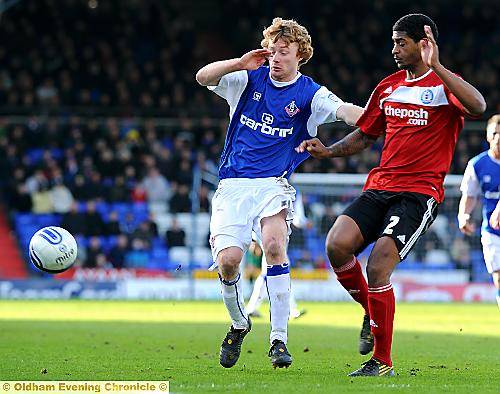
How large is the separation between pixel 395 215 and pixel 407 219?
10 cm

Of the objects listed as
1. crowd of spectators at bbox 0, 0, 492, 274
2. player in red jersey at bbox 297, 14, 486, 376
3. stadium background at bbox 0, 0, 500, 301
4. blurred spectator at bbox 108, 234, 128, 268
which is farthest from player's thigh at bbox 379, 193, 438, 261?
blurred spectator at bbox 108, 234, 128, 268

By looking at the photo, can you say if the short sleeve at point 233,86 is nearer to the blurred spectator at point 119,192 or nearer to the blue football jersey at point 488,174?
the blue football jersey at point 488,174

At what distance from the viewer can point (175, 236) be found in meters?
24.0

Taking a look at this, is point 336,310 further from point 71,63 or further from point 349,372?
point 71,63

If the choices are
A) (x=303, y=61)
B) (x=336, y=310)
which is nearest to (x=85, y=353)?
(x=303, y=61)

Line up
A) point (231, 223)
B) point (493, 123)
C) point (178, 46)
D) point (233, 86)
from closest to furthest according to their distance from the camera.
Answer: point (231, 223), point (233, 86), point (493, 123), point (178, 46)

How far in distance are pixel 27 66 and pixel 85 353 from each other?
19881 mm

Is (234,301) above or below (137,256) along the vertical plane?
above

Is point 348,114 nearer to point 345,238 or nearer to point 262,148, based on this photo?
point 262,148

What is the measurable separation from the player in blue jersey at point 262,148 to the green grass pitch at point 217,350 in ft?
2.33

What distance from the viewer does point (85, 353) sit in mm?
9969

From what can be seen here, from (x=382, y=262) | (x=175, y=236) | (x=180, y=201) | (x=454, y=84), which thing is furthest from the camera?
(x=180, y=201)

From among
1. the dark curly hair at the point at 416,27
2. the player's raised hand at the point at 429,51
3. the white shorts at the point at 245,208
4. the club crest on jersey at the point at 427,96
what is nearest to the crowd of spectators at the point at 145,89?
the white shorts at the point at 245,208

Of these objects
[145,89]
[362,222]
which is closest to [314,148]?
[362,222]
